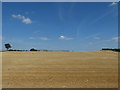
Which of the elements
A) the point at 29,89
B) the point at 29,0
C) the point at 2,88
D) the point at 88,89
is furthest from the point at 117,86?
the point at 29,0

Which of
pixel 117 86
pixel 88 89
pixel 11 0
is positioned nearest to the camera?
pixel 88 89

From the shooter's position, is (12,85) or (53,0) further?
(53,0)

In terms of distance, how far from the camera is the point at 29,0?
5.23 meters

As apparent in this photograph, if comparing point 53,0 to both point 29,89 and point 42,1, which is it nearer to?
point 42,1

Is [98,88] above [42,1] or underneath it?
underneath

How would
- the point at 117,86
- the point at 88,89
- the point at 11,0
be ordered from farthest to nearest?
1. the point at 11,0
2. the point at 117,86
3. the point at 88,89

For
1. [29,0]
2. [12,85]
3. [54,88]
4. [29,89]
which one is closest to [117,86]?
[54,88]

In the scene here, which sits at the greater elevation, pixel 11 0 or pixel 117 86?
pixel 11 0

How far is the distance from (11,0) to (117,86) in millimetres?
5544

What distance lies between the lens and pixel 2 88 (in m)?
3.18

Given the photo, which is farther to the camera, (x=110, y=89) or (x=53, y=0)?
(x=53, y=0)

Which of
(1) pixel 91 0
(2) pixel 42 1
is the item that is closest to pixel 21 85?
(2) pixel 42 1

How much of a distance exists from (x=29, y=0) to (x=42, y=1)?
0.62 meters

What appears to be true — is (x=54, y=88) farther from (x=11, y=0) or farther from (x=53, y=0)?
(x=11, y=0)
